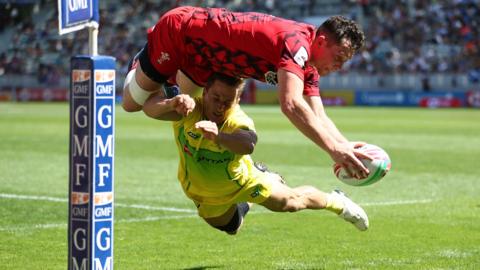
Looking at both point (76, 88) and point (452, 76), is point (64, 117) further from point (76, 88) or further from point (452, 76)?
point (76, 88)

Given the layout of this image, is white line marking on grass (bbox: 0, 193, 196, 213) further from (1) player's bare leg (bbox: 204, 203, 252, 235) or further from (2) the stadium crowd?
(2) the stadium crowd

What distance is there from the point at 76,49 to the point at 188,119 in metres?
50.5

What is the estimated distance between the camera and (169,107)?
7418mm

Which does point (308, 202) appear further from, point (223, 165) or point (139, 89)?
point (139, 89)

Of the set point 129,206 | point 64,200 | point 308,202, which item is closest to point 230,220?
point 308,202

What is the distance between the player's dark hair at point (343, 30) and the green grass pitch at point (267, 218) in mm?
1961

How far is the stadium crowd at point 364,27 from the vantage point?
155 ft

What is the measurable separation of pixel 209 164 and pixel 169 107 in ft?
2.23

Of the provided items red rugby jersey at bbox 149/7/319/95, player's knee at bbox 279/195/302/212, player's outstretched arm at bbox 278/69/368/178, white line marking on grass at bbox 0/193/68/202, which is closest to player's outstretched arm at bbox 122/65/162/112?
red rugby jersey at bbox 149/7/319/95

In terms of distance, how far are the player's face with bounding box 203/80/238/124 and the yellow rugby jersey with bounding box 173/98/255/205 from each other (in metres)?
0.07

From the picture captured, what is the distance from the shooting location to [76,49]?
57.1 metres

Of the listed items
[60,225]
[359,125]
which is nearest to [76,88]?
[60,225]

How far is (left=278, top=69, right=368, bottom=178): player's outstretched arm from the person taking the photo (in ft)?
21.1

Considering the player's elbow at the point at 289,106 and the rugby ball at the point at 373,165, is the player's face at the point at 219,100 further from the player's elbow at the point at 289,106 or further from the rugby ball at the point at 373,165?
the rugby ball at the point at 373,165
